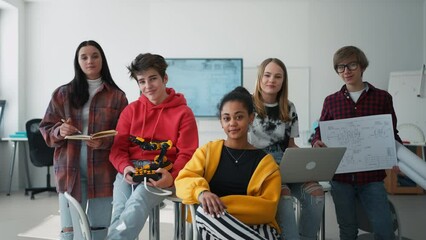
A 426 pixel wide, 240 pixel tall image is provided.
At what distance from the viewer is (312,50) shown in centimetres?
546

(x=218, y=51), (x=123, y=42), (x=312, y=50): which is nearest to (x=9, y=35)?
(x=123, y=42)

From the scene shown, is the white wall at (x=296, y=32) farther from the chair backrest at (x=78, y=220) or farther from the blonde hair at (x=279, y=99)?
the chair backrest at (x=78, y=220)

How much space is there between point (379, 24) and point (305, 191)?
171 inches

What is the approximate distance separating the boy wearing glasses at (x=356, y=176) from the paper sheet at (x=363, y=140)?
8 cm

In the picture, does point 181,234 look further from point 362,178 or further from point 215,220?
point 362,178

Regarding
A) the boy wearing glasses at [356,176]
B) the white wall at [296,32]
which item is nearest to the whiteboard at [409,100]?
the white wall at [296,32]

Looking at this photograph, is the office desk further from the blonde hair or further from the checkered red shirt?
the checkered red shirt

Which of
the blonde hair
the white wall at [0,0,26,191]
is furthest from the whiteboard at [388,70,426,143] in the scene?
the white wall at [0,0,26,191]

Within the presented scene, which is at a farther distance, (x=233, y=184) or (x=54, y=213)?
(x=54, y=213)

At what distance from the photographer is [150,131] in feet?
6.46

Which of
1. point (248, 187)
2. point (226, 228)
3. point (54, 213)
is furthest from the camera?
point (54, 213)

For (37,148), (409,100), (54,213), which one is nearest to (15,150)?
(37,148)

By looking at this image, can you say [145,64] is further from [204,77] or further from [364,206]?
[204,77]

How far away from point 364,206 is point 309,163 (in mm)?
680
